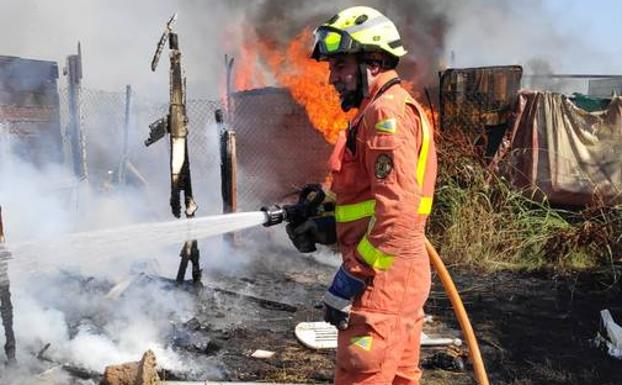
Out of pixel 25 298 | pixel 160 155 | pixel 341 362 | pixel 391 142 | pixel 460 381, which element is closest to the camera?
pixel 391 142

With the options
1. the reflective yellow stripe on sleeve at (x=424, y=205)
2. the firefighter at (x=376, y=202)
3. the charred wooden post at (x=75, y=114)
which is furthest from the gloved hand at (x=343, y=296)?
the charred wooden post at (x=75, y=114)

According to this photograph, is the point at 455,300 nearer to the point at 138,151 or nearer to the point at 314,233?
the point at 314,233

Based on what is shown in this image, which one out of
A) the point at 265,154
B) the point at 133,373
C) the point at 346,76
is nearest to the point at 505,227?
the point at 265,154

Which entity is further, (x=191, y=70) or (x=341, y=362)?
(x=191, y=70)

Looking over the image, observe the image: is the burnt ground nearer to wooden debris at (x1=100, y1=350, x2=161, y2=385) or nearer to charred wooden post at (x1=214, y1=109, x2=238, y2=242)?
wooden debris at (x1=100, y1=350, x2=161, y2=385)

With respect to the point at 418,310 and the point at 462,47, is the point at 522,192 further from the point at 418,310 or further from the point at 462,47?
the point at 462,47

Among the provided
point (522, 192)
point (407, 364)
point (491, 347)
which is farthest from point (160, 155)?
point (407, 364)

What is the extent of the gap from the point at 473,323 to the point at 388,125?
3.82 meters

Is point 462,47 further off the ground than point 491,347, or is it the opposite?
point 462,47

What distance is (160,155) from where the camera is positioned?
11609mm

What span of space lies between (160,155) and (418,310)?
9.56 metres

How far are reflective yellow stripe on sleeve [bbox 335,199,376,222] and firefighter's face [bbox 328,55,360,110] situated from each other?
49 cm

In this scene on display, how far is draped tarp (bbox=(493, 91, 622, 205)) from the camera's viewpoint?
861 cm

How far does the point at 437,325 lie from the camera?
5.71 meters
